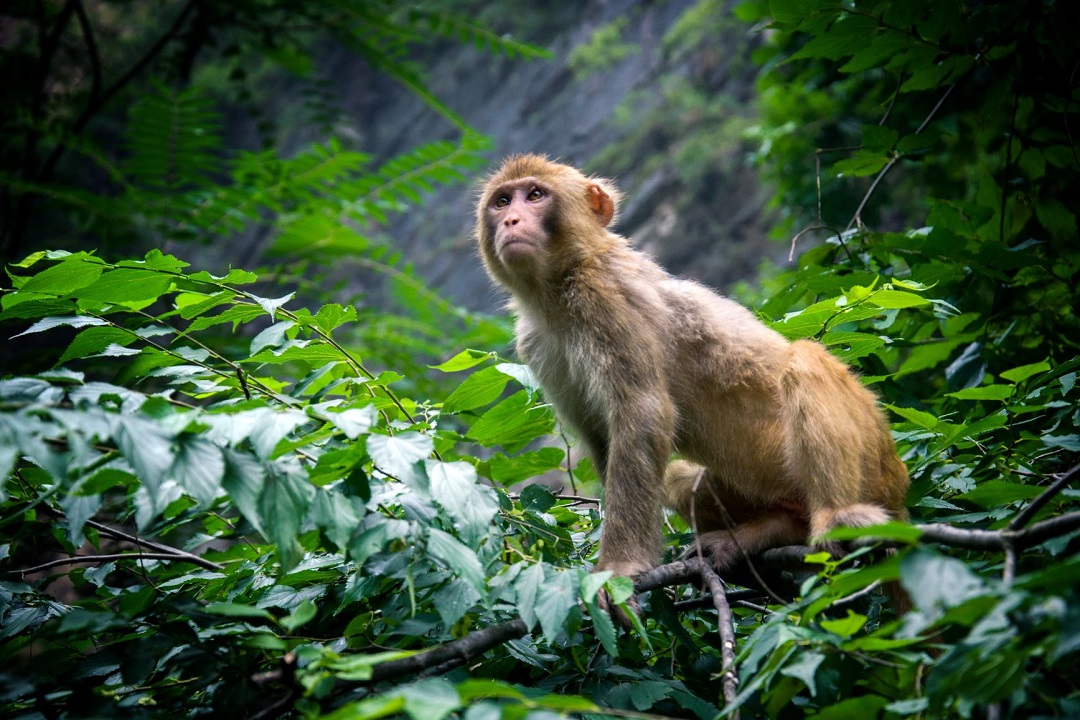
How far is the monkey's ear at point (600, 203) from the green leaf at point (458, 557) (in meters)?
2.92

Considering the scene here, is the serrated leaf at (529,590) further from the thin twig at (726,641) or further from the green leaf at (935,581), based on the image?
the green leaf at (935,581)

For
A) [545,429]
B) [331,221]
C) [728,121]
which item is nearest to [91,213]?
[331,221]

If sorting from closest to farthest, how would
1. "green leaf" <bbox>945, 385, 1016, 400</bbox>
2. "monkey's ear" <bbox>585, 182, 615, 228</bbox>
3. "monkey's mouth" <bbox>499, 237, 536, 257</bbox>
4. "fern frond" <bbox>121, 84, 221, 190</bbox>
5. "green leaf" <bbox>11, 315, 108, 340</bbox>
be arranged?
"green leaf" <bbox>11, 315, 108, 340</bbox> < "green leaf" <bbox>945, 385, 1016, 400</bbox> < "monkey's mouth" <bbox>499, 237, 536, 257</bbox> < "monkey's ear" <bbox>585, 182, 615, 228</bbox> < "fern frond" <bbox>121, 84, 221, 190</bbox>

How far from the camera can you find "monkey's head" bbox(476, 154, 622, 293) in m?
4.36

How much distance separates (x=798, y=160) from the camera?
329 inches

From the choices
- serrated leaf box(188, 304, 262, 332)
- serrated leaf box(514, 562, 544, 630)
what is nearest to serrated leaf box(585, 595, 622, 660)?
serrated leaf box(514, 562, 544, 630)

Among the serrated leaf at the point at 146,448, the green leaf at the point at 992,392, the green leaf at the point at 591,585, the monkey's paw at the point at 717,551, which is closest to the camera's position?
the serrated leaf at the point at 146,448

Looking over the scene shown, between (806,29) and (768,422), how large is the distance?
1958 millimetres

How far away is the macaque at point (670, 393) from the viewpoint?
3.53 m

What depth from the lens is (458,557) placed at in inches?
86.0

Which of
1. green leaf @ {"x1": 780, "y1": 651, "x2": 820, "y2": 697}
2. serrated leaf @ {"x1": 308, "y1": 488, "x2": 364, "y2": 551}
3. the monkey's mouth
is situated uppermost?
the monkey's mouth

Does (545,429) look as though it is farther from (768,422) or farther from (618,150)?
(618,150)

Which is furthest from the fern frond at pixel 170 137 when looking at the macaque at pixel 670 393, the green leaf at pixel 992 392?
the green leaf at pixel 992 392

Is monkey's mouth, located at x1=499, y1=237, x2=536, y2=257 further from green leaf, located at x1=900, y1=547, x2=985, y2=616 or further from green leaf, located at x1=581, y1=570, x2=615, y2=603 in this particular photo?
green leaf, located at x1=900, y1=547, x2=985, y2=616
